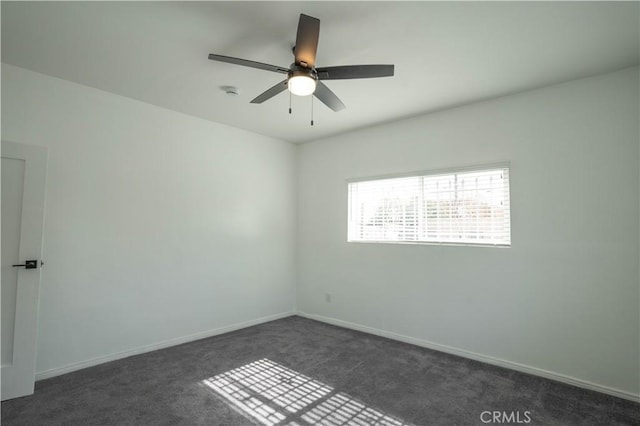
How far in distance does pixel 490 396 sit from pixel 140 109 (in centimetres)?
432

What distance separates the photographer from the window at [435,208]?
3318 mm

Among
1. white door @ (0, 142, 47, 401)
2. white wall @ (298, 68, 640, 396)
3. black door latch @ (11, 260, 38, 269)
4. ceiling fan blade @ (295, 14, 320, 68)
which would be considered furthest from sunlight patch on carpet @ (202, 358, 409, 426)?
ceiling fan blade @ (295, 14, 320, 68)

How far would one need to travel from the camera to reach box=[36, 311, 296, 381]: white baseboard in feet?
9.36

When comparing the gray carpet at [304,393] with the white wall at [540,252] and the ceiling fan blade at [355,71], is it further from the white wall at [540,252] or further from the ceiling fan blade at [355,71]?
the ceiling fan blade at [355,71]

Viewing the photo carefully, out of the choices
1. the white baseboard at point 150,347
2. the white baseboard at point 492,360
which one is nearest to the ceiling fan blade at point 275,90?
the white baseboard at point 150,347

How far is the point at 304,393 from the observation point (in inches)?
103

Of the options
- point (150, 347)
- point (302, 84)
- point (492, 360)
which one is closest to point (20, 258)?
point (150, 347)

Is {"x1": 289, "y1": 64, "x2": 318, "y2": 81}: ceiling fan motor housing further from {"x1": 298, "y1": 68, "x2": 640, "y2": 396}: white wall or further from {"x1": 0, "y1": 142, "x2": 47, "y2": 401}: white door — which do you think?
{"x1": 0, "y1": 142, "x2": 47, "y2": 401}: white door

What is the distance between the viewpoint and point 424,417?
2.27 m

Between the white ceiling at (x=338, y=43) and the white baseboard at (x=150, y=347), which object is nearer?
the white ceiling at (x=338, y=43)

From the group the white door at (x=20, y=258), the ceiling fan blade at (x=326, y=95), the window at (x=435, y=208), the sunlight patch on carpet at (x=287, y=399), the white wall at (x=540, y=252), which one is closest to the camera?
the sunlight patch on carpet at (x=287, y=399)

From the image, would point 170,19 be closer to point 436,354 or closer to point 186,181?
point 186,181

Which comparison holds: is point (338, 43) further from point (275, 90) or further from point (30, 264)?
point (30, 264)

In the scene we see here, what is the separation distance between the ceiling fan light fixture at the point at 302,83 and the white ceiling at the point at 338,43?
1.26ft
